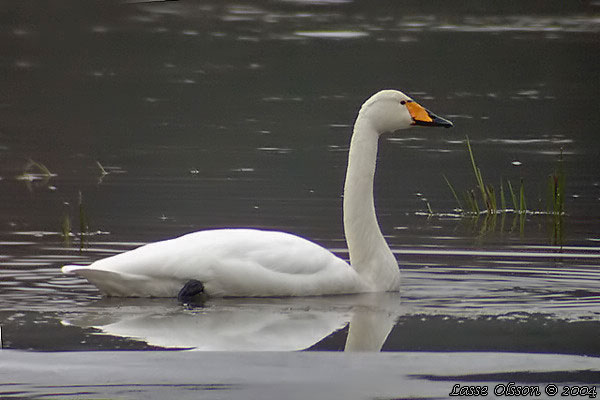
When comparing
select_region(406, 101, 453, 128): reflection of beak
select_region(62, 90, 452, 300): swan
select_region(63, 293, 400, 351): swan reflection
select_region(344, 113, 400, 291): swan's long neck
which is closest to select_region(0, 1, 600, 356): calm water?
select_region(63, 293, 400, 351): swan reflection

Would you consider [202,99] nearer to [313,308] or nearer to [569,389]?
[313,308]

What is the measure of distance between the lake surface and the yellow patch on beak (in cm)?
110

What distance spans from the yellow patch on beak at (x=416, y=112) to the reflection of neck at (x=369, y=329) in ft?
6.38

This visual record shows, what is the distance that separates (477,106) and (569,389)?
19.4 m

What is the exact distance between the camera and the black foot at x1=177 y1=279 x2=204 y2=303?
30.2 ft

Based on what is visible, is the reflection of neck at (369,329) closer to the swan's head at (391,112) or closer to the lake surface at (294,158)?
the lake surface at (294,158)

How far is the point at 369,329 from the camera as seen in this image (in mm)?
8328

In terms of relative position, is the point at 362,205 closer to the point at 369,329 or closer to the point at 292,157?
the point at 369,329

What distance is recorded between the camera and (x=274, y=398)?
6.37 meters

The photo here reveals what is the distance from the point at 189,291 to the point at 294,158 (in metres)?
9.49

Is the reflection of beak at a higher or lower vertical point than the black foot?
higher

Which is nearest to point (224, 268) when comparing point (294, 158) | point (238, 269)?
point (238, 269)

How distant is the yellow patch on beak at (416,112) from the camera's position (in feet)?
34.7

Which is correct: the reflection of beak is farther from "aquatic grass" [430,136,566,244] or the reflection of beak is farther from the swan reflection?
"aquatic grass" [430,136,566,244]
